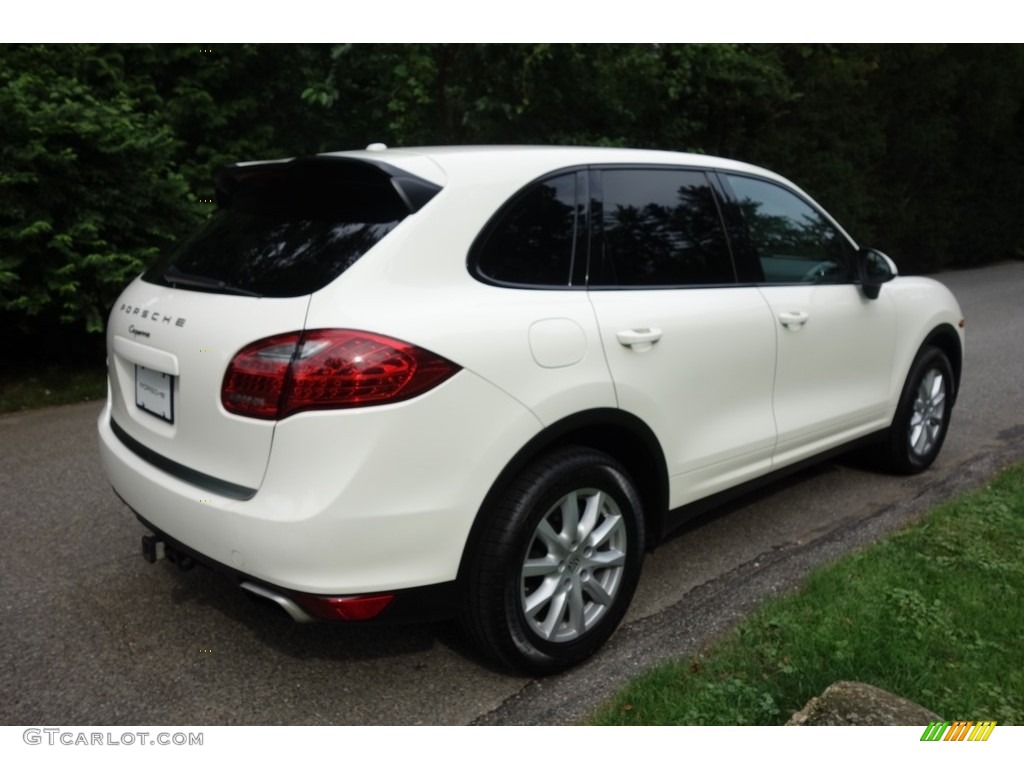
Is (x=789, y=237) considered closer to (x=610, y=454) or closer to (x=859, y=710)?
(x=610, y=454)

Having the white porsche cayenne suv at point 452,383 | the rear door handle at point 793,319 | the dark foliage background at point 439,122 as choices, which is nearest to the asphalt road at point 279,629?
the white porsche cayenne suv at point 452,383

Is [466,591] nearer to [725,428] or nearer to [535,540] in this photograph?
[535,540]

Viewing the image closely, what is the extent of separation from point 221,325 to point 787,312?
2.37 metres

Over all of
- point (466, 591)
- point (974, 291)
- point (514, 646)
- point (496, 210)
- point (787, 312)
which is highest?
point (496, 210)

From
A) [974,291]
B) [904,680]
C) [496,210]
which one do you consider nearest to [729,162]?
[496,210]

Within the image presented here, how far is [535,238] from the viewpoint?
115 inches

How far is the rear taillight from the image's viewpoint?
2.37 metres

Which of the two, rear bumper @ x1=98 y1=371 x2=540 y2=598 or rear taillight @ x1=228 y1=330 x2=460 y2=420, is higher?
rear taillight @ x1=228 y1=330 x2=460 y2=420

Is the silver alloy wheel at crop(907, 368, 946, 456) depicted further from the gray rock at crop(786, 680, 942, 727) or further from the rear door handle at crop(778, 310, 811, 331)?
the gray rock at crop(786, 680, 942, 727)

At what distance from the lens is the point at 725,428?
11.5 feet

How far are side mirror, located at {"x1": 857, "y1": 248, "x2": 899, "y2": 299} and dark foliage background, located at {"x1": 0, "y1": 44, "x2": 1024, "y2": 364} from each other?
520cm

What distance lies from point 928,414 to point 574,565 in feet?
10.1
